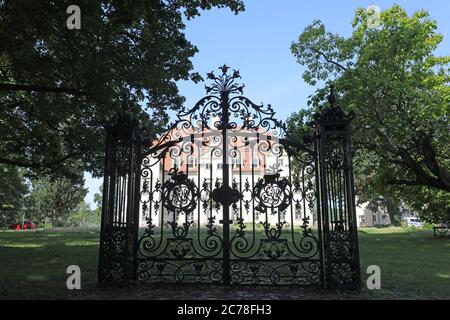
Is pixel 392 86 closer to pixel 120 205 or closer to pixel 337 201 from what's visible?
pixel 337 201

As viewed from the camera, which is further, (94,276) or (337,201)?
(94,276)

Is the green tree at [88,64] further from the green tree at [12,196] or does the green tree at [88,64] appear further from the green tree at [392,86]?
the green tree at [12,196]

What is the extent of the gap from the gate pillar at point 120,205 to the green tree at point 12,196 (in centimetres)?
2483

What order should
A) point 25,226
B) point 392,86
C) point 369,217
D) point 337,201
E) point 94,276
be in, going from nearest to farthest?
point 337,201 → point 94,276 → point 392,86 → point 25,226 → point 369,217

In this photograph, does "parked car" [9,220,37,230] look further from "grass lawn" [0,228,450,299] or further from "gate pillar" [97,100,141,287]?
"gate pillar" [97,100,141,287]

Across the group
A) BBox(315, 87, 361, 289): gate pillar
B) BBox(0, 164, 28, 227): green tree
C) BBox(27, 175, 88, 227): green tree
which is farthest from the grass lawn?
BBox(27, 175, 88, 227): green tree

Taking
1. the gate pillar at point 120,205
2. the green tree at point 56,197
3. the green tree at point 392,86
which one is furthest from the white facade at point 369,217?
the gate pillar at point 120,205

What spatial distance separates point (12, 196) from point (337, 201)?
131 feet

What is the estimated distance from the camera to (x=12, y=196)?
3991 centimetres

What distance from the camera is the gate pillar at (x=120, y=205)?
752cm

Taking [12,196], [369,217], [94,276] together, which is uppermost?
[12,196]

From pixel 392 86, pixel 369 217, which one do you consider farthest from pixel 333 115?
pixel 369 217

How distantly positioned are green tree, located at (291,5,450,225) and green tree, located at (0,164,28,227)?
918 inches
